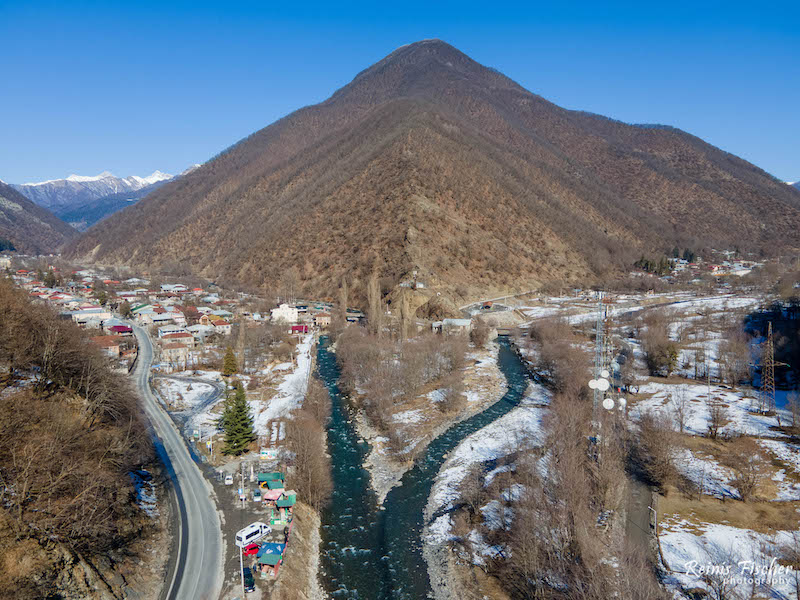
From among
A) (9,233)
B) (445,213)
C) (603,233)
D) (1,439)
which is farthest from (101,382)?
(9,233)

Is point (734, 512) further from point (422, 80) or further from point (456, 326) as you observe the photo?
point (422, 80)

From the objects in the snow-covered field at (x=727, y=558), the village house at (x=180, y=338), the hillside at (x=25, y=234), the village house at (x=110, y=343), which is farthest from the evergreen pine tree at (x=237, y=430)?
the hillside at (x=25, y=234)

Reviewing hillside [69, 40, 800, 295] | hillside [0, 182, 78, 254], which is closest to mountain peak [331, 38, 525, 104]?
hillside [69, 40, 800, 295]

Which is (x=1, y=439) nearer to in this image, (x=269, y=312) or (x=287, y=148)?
(x=269, y=312)

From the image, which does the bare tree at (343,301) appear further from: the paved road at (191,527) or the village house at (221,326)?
the paved road at (191,527)

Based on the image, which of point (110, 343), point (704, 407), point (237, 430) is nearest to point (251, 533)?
point (237, 430)

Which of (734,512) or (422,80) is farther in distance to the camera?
(422,80)
